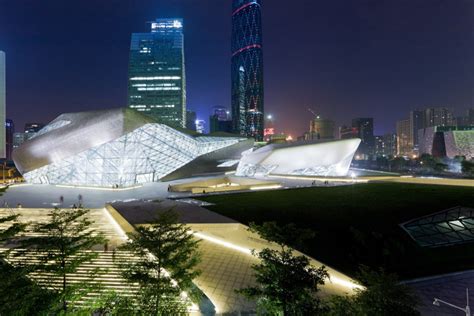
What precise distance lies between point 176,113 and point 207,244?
10433 centimetres

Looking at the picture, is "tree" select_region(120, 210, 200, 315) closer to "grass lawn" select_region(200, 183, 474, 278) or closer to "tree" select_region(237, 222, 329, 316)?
"tree" select_region(237, 222, 329, 316)

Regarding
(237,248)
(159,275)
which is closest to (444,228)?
(237,248)

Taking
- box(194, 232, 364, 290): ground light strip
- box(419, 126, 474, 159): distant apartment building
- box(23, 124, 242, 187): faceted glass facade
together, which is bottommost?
box(194, 232, 364, 290): ground light strip

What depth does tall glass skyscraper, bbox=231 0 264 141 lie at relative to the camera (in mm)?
169500

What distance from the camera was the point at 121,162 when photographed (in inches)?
1335

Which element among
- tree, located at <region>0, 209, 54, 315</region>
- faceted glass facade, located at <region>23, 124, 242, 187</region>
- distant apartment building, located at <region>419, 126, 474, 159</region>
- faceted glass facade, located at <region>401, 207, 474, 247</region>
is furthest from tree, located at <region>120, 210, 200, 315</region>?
distant apartment building, located at <region>419, 126, 474, 159</region>

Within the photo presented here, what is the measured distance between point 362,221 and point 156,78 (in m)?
112

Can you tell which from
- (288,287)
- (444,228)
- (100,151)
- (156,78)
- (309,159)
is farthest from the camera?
(156,78)

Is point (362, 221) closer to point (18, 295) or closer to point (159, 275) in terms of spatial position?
point (159, 275)

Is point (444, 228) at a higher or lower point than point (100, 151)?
lower

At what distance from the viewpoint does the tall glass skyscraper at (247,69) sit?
16950cm

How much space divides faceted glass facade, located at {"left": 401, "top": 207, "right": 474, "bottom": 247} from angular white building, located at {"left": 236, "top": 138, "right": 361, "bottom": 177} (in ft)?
74.2

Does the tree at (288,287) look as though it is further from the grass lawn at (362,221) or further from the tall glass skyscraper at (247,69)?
the tall glass skyscraper at (247,69)

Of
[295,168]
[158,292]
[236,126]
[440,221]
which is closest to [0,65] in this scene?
[295,168]
